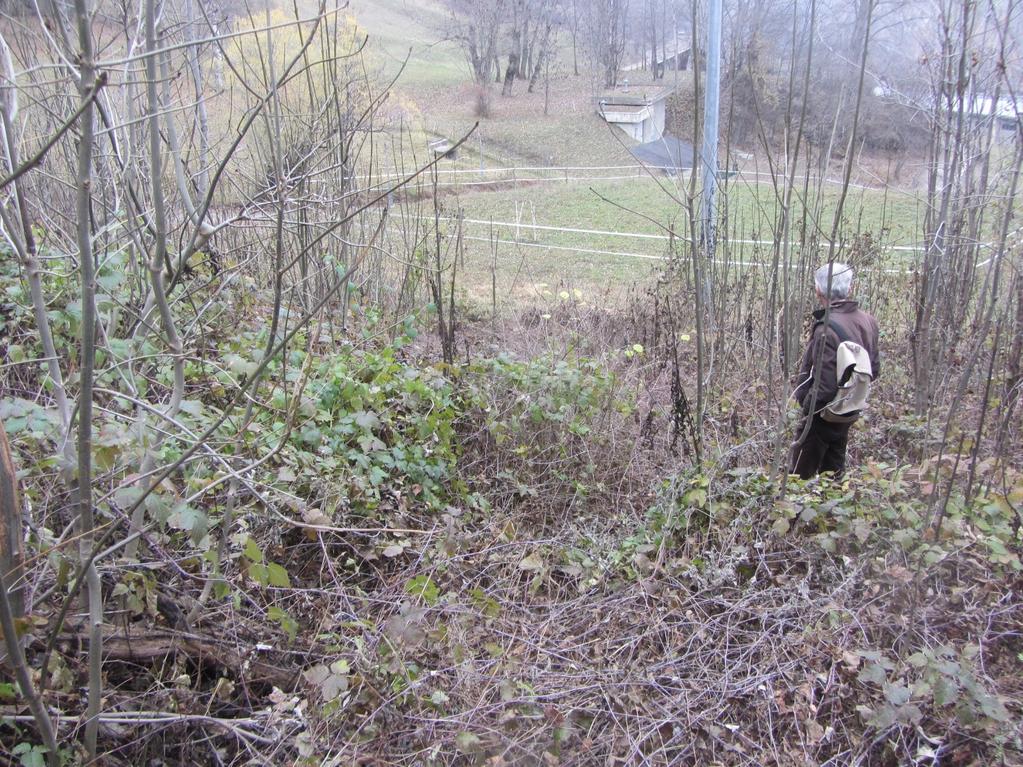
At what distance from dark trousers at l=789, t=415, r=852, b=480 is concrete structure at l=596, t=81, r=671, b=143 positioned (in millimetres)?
2602

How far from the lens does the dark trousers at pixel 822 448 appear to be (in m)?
3.92

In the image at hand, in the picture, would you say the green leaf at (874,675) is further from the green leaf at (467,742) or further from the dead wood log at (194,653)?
the dead wood log at (194,653)

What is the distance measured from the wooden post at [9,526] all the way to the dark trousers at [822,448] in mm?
3459

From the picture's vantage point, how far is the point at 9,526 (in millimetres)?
1598

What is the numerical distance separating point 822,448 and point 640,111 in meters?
5.10

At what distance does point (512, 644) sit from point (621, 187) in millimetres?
17101

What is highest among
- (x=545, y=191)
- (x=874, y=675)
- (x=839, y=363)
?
(x=545, y=191)

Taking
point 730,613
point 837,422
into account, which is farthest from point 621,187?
point 730,613

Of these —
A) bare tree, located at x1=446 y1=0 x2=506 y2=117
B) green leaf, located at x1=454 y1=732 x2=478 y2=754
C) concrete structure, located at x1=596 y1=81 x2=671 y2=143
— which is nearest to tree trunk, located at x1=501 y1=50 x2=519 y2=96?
bare tree, located at x1=446 y1=0 x2=506 y2=117

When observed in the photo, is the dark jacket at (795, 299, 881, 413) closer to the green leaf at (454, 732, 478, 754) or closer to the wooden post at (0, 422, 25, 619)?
the green leaf at (454, 732, 478, 754)

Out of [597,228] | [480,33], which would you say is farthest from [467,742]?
[480,33]

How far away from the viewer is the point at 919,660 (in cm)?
223

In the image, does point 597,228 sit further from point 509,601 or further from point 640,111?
point 509,601

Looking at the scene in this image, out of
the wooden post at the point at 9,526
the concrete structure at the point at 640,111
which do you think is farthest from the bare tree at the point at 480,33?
the wooden post at the point at 9,526
